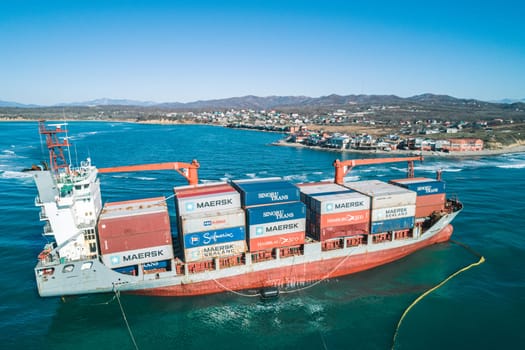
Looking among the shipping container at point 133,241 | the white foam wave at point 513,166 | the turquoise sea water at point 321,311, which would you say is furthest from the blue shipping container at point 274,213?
the white foam wave at point 513,166

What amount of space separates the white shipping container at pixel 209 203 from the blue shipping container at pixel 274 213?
5.00 feet

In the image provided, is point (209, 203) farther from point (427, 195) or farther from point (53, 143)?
point (427, 195)

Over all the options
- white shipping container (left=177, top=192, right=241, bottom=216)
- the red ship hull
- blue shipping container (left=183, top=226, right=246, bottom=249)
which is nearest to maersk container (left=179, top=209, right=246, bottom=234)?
blue shipping container (left=183, top=226, right=246, bottom=249)

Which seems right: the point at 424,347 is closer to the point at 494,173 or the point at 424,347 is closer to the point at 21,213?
the point at 21,213

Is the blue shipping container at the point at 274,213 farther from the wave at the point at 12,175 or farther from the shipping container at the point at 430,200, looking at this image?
the wave at the point at 12,175

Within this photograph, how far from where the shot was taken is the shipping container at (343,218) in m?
28.3

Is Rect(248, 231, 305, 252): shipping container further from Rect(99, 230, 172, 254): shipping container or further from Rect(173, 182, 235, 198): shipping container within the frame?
Rect(99, 230, 172, 254): shipping container

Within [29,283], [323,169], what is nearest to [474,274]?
[29,283]

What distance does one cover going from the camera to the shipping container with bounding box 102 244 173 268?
23.8 m

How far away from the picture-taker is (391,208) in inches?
1198

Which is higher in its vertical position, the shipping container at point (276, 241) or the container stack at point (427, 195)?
the container stack at point (427, 195)

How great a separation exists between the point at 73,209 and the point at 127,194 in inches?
1100

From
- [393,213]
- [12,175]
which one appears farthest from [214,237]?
[12,175]

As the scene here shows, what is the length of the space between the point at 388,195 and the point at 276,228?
38.5ft
